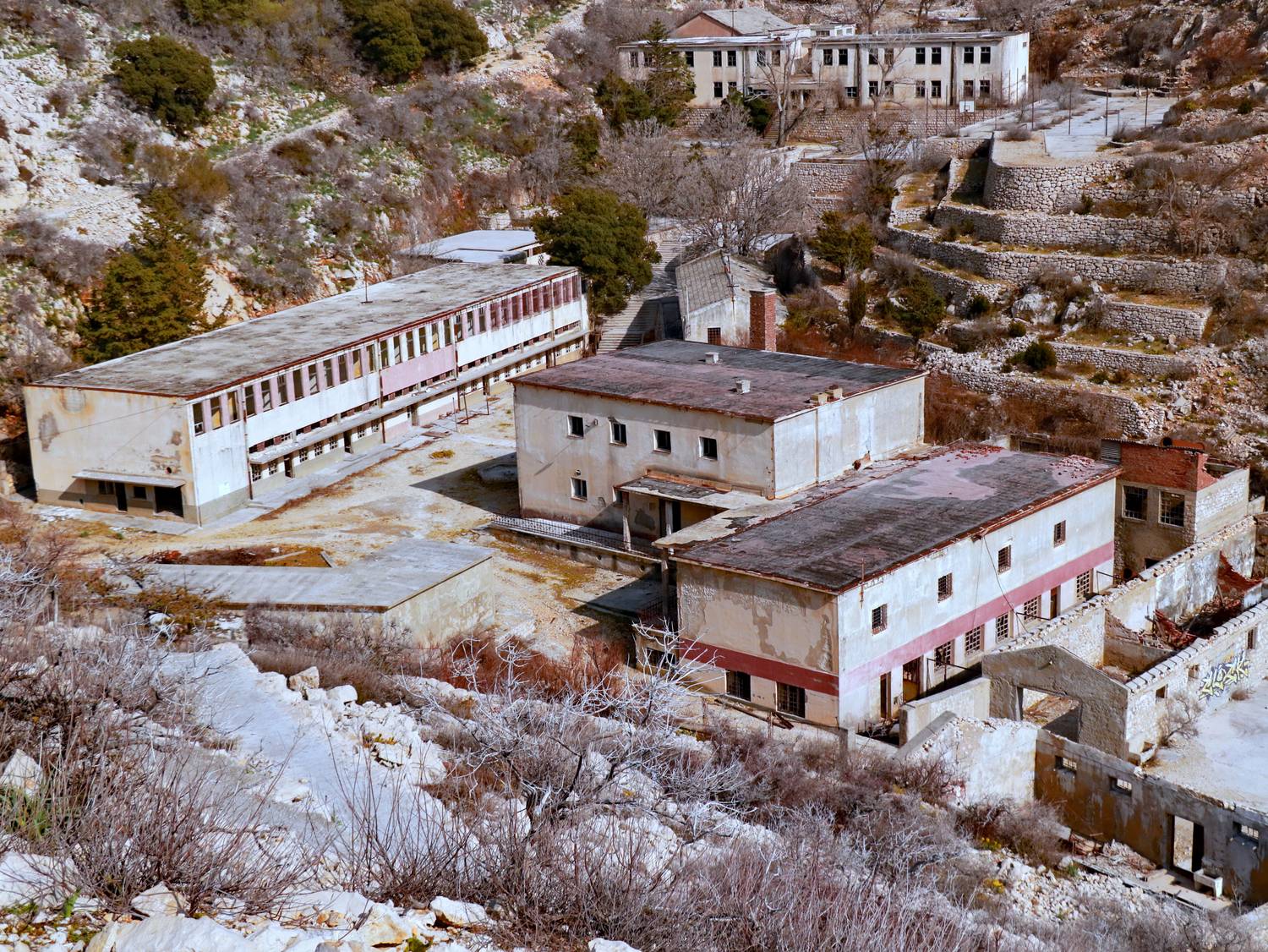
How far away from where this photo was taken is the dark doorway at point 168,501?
3862cm

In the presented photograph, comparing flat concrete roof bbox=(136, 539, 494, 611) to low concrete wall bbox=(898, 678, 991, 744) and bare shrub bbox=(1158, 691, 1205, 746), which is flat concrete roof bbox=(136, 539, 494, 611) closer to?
low concrete wall bbox=(898, 678, 991, 744)

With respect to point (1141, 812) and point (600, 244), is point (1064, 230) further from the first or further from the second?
point (1141, 812)

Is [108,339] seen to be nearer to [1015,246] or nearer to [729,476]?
[729,476]

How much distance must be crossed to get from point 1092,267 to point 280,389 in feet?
87.5

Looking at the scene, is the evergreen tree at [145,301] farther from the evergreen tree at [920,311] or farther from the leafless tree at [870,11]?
the leafless tree at [870,11]

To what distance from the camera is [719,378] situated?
3847 centimetres

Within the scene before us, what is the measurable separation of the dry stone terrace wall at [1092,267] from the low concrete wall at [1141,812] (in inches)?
1004

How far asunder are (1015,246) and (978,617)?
24.2 meters

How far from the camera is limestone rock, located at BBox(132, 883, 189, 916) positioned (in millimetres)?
11539

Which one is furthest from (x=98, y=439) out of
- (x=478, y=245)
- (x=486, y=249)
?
(x=478, y=245)

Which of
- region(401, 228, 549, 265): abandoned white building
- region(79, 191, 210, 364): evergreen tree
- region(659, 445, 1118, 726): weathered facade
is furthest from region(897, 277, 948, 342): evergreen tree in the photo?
region(79, 191, 210, 364): evergreen tree

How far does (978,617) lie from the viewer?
99.9 ft

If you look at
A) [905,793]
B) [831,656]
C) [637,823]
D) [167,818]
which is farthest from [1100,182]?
[167,818]

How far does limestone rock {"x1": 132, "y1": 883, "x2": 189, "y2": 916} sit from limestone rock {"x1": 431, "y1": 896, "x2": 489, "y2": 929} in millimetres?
2023
